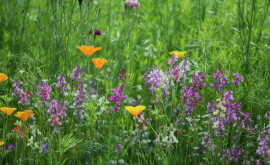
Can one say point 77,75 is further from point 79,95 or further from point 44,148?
point 44,148

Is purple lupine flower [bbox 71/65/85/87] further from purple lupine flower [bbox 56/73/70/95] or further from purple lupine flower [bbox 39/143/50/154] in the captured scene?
purple lupine flower [bbox 39/143/50/154]

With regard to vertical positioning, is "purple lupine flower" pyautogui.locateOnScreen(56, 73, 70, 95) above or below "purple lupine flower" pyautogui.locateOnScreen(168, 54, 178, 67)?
below

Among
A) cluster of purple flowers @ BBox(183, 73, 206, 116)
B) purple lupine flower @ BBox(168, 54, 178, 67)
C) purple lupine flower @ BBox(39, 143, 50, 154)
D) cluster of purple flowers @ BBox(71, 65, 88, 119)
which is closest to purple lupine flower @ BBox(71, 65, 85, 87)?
cluster of purple flowers @ BBox(71, 65, 88, 119)

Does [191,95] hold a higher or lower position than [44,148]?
higher

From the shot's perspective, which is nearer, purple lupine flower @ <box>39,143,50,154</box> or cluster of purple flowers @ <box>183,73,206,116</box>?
purple lupine flower @ <box>39,143,50,154</box>

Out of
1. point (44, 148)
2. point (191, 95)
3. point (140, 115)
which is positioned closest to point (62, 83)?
point (44, 148)

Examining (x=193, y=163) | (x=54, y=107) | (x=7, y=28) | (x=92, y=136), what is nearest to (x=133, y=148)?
(x=92, y=136)

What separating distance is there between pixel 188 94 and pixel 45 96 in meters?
0.90

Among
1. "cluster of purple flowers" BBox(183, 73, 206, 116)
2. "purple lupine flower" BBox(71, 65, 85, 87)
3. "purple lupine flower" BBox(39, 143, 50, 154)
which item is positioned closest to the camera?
"purple lupine flower" BBox(39, 143, 50, 154)

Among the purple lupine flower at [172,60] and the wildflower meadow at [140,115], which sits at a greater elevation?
the purple lupine flower at [172,60]

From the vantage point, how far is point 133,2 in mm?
3371

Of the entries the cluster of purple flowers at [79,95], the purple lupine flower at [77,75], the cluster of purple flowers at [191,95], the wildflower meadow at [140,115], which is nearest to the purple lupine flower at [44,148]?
the wildflower meadow at [140,115]

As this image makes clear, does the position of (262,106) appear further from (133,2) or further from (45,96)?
(133,2)

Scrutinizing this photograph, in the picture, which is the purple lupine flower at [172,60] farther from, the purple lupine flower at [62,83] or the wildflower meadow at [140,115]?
the purple lupine flower at [62,83]
